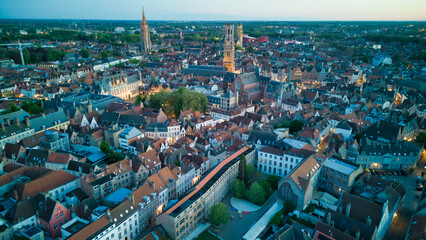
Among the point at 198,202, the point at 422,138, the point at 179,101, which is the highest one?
the point at 179,101

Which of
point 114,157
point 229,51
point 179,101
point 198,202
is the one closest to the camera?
point 198,202

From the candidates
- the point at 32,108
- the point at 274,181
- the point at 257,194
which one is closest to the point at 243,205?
the point at 257,194

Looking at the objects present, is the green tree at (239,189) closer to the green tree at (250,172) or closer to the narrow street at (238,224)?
the narrow street at (238,224)

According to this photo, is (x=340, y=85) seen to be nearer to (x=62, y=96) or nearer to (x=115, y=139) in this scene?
(x=115, y=139)

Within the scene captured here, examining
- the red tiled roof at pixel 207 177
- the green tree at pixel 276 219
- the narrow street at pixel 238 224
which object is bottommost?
the narrow street at pixel 238 224

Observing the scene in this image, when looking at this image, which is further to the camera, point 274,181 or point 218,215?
point 274,181

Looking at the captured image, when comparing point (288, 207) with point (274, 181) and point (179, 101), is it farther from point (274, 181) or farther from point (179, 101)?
point (179, 101)

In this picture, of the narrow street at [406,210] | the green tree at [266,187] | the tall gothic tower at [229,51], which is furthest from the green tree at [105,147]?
the tall gothic tower at [229,51]

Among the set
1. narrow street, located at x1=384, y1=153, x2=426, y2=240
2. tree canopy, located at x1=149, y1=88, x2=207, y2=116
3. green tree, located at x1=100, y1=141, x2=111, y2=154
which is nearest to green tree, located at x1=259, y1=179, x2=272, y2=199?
narrow street, located at x1=384, y1=153, x2=426, y2=240
